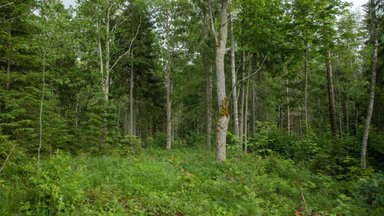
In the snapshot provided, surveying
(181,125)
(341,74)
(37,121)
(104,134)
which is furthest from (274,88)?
(37,121)

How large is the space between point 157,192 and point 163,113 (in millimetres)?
22885

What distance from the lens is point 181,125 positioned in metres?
36.4

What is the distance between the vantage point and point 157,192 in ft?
20.6

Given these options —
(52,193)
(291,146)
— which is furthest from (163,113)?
(52,193)

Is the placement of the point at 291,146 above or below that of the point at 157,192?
above

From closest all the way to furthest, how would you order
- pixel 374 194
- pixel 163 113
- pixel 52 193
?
pixel 52 193 < pixel 374 194 < pixel 163 113

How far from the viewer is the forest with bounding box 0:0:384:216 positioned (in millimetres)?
5707

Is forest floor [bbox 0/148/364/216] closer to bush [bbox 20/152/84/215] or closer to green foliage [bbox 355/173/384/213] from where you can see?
bush [bbox 20/152/84/215]

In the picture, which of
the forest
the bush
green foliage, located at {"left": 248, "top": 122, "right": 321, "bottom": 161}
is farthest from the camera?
green foliage, located at {"left": 248, "top": 122, "right": 321, "bottom": 161}

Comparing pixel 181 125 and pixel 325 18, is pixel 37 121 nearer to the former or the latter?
pixel 325 18

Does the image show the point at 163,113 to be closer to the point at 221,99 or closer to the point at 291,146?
the point at 291,146

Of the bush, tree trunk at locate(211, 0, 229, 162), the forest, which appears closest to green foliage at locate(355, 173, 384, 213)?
the forest

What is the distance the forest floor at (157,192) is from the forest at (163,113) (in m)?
0.03

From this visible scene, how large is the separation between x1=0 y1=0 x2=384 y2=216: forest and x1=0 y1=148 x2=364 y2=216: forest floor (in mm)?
30
